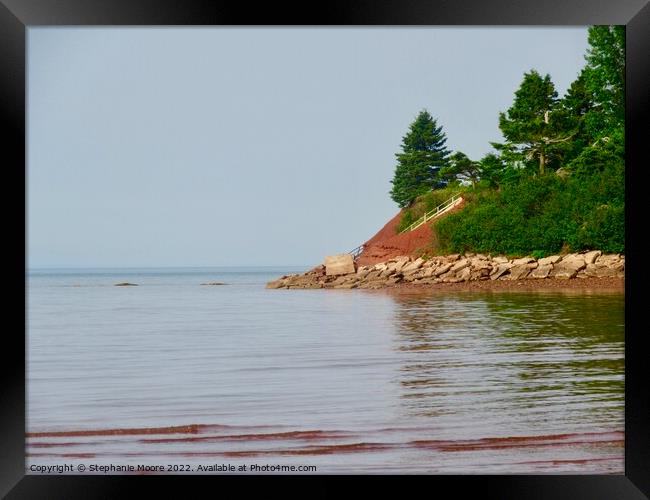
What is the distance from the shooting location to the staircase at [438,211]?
17953 millimetres

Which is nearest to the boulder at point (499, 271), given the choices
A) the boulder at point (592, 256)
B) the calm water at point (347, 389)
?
the boulder at point (592, 256)

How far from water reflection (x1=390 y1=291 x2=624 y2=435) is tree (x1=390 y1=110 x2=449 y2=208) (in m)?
9.96

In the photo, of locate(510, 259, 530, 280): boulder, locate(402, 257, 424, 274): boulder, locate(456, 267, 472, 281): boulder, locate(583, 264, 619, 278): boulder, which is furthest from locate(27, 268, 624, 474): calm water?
locate(402, 257, 424, 274): boulder

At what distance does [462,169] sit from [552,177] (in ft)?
12.1

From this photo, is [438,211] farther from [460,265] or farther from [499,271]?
[499,271]

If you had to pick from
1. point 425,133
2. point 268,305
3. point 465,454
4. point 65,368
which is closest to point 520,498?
point 465,454

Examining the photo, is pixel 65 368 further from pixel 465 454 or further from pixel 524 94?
pixel 524 94

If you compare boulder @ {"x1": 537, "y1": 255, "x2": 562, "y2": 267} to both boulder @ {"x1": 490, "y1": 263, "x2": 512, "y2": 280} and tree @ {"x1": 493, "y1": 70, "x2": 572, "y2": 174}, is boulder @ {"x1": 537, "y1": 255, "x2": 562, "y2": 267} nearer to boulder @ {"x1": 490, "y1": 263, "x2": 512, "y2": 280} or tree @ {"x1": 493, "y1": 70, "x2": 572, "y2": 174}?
boulder @ {"x1": 490, "y1": 263, "x2": 512, "y2": 280}

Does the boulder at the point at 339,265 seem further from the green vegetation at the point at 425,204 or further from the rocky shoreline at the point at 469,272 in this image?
the green vegetation at the point at 425,204

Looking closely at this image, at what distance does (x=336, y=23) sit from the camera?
2.85 meters

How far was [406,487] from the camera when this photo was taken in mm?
2730

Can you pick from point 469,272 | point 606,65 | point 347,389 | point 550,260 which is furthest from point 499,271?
point 347,389

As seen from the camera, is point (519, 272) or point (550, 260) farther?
point (519, 272)

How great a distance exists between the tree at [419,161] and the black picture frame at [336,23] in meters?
17.9
